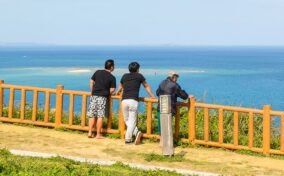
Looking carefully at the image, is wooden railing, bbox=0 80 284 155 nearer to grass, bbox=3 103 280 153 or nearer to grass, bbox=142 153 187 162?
grass, bbox=3 103 280 153

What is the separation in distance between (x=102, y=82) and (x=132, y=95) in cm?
87

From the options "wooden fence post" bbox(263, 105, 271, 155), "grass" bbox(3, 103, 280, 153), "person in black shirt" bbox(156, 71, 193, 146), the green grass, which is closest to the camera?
the green grass

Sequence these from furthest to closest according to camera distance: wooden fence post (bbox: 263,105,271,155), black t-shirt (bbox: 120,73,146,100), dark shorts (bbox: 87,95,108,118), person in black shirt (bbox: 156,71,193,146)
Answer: dark shorts (bbox: 87,95,108,118)
black t-shirt (bbox: 120,73,146,100)
person in black shirt (bbox: 156,71,193,146)
wooden fence post (bbox: 263,105,271,155)

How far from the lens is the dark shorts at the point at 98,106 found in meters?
12.0

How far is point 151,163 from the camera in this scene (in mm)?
9781

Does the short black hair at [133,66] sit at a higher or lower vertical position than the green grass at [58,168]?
higher

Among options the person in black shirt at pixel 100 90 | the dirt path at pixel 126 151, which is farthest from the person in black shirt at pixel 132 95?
the person in black shirt at pixel 100 90

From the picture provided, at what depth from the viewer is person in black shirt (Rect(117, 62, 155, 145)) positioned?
453 inches

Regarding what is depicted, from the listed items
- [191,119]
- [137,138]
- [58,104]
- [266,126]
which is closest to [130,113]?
[137,138]

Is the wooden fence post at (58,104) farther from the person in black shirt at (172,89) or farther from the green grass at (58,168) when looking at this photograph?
the green grass at (58,168)

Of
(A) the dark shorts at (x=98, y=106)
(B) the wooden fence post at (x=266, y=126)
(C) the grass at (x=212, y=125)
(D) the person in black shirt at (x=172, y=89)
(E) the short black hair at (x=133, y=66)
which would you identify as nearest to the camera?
(B) the wooden fence post at (x=266, y=126)

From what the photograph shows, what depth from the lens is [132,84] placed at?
455 inches

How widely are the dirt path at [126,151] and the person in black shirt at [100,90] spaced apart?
0.63m

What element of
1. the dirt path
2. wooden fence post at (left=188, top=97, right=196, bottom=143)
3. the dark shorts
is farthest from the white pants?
wooden fence post at (left=188, top=97, right=196, bottom=143)
